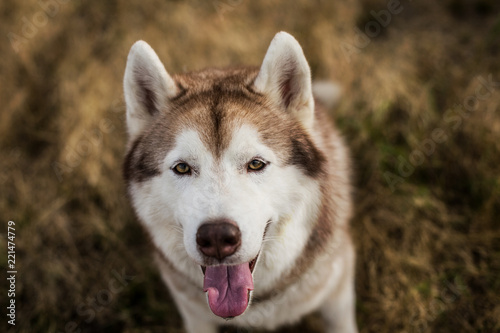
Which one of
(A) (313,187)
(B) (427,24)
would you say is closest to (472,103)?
(B) (427,24)

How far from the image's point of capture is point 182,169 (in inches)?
85.8

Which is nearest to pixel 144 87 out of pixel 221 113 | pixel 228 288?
pixel 221 113

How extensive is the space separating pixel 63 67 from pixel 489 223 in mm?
4825

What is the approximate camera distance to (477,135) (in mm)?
3750

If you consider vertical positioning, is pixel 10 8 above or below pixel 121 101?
above

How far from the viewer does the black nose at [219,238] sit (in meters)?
1.89

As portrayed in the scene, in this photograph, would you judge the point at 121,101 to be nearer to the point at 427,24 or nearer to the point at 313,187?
the point at 313,187

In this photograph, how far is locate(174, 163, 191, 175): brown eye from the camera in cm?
217

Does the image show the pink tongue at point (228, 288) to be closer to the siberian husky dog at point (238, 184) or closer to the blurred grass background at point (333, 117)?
the siberian husky dog at point (238, 184)

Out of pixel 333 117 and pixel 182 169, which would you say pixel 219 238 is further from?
pixel 333 117

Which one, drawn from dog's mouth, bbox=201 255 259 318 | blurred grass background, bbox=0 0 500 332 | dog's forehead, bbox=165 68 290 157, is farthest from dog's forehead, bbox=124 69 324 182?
blurred grass background, bbox=0 0 500 332

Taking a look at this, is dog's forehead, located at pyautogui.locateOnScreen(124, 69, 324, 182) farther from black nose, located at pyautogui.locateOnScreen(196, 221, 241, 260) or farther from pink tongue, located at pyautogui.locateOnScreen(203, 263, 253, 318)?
pink tongue, located at pyautogui.locateOnScreen(203, 263, 253, 318)

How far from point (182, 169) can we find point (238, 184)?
13.4 inches

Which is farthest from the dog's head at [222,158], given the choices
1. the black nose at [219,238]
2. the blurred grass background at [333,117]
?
the blurred grass background at [333,117]
